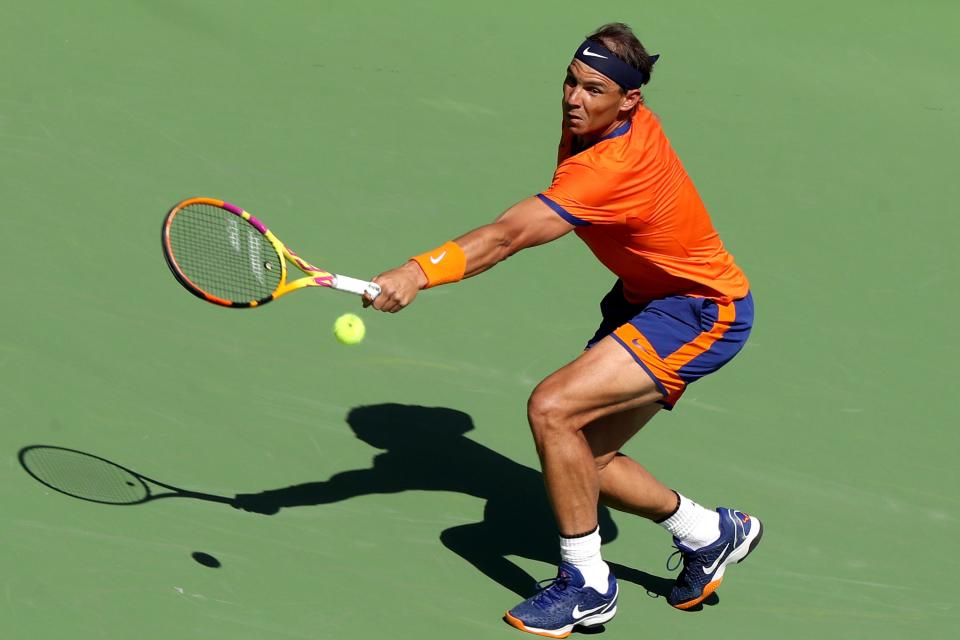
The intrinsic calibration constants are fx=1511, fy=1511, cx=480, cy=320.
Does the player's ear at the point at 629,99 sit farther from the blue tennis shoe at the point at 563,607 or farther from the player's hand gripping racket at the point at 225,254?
the blue tennis shoe at the point at 563,607

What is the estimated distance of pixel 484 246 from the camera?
17.4 ft

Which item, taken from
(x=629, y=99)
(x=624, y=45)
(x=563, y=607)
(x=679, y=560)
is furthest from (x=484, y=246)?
(x=679, y=560)

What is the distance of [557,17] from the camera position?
10727 mm

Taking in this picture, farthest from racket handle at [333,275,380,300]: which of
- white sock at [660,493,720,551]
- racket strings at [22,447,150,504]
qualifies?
white sock at [660,493,720,551]

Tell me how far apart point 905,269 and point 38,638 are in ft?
17.9

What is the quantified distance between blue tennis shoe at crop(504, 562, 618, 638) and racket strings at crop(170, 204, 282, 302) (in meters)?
1.55

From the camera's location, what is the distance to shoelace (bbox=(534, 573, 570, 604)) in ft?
18.6

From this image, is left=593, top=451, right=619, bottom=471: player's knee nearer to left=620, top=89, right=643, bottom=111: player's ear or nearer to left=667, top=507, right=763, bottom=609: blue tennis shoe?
left=667, top=507, right=763, bottom=609: blue tennis shoe

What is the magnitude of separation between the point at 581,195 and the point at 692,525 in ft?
4.88

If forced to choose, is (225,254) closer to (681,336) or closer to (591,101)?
(591,101)

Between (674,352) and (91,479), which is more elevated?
(674,352)

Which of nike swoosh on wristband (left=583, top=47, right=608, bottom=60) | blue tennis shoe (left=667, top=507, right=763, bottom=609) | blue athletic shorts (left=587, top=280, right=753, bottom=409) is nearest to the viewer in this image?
nike swoosh on wristband (left=583, top=47, right=608, bottom=60)

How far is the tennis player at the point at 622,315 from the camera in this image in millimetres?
5434

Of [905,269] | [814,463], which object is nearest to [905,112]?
[905,269]
